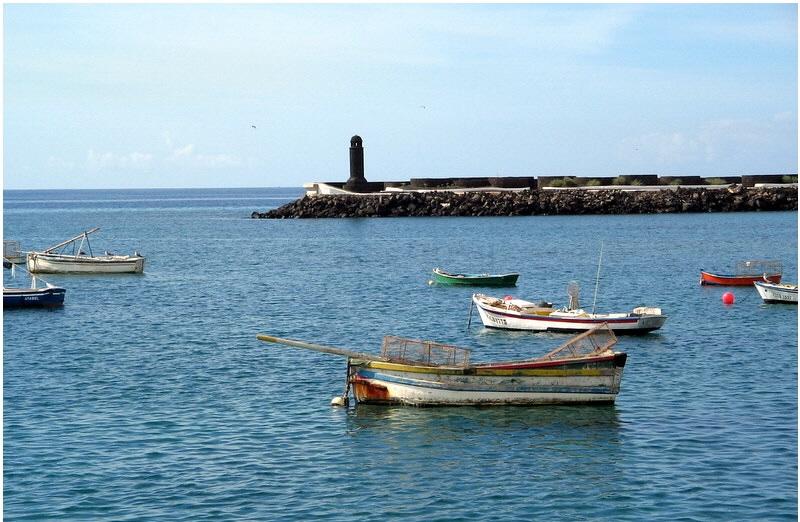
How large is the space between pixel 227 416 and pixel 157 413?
6.44 feet

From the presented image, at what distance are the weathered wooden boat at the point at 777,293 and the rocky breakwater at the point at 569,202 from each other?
73314mm

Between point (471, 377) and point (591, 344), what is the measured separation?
11.6ft

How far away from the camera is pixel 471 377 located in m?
27.1

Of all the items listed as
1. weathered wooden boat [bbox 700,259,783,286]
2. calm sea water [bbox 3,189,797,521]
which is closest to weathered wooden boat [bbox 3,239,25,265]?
calm sea water [bbox 3,189,797,521]

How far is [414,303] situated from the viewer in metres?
50.5

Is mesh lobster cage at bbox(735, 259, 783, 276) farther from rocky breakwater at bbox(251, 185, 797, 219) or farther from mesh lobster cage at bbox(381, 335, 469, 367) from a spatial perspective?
rocky breakwater at bbox(251, 185, 797, 219)

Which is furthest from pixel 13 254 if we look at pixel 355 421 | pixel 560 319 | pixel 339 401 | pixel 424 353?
pixel 355 421

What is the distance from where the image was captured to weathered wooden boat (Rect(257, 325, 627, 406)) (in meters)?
27.2

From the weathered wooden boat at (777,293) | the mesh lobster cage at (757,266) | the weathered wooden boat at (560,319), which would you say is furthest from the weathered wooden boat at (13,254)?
the weathered wooden boat at (777,293)

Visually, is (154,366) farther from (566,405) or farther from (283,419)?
(566,405)

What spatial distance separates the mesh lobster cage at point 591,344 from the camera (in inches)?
1090

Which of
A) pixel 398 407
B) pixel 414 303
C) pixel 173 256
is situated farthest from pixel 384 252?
pixel 398 407

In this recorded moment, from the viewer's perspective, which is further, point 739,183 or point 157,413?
point 739,183

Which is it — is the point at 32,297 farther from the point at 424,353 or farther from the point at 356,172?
the point at 356,172
